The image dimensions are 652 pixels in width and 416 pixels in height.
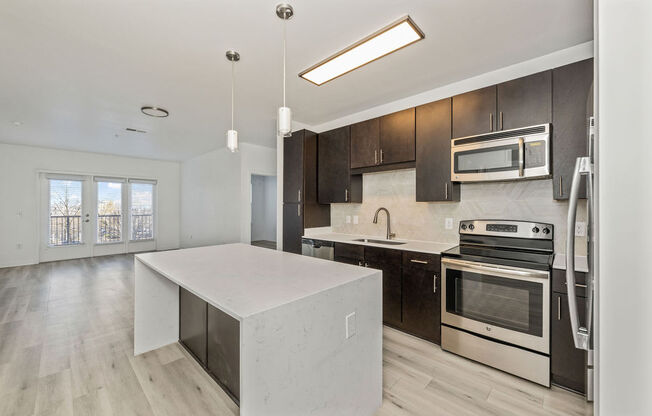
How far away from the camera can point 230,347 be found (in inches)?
71.5

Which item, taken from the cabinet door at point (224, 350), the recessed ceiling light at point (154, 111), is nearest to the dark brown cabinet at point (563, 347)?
the cabinet door at point (224, 350)

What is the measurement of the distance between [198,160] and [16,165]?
3.35 meters

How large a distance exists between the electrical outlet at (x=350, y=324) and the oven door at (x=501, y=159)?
5.68 ft

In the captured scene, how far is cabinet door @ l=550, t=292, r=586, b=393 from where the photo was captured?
5.88 ft

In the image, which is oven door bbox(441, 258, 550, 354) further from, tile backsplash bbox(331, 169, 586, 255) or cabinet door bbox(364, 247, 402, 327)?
tile backsplash bbox(331, 169, 586, 255)

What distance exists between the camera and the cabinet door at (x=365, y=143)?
10.3 feet

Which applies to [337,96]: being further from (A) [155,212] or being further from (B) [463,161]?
(A) [155,212]

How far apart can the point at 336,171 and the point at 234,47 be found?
1.86 metres

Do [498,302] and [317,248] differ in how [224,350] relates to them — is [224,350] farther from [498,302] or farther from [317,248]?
[498,302]

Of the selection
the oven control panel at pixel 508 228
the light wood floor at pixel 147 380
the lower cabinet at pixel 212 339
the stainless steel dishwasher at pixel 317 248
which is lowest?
the light wood floor at pixel 147 380

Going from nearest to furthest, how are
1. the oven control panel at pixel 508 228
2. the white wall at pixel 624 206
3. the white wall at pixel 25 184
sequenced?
the white wall at pixel 624 206 < the oven control panel at pixel 508 228 < the white wall at pixel 25 184

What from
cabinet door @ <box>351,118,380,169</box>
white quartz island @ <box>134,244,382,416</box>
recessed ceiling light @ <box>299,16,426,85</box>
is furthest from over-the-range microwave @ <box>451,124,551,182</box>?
white quartz island @ <box>134,244,382,416</box>

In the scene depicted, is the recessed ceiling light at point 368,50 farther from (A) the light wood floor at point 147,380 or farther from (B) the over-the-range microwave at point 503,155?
(A) the light wood floor at point 147,380

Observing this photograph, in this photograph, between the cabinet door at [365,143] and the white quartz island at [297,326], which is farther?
the cabinet door at [365,143]
